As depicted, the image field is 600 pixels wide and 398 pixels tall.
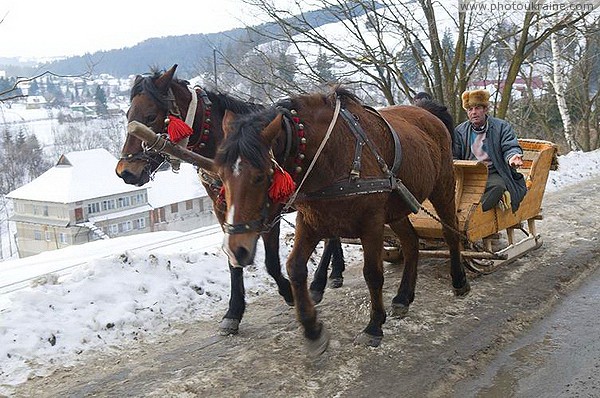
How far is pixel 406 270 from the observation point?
493cm

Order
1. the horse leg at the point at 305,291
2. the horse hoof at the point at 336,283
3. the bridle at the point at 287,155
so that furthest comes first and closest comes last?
the horse hoof at the point at 336,283
the horse leg at the point at 305,291
the bridle at the point at 287,155

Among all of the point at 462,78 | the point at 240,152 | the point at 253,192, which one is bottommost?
→ the point at 253,192

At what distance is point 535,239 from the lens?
6.55m

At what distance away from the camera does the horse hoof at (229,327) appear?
14.7 feet

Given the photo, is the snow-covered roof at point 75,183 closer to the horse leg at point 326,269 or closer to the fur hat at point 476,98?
the horse leg at point 326,269

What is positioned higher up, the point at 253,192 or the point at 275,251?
the point at 253,192

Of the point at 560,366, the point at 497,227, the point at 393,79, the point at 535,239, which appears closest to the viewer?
the point at 560,366

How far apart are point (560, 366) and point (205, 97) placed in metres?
3.18

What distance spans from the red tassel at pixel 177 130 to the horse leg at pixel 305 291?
3.39ft

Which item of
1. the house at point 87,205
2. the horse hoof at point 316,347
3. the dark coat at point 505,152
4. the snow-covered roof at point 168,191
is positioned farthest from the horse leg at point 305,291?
the snow-covered roof at point 168,191

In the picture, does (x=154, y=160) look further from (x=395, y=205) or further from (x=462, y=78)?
(x=462, y=78)

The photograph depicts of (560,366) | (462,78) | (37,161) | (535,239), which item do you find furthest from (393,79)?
(37,161)

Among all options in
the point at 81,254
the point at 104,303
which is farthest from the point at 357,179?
the point at 81,254

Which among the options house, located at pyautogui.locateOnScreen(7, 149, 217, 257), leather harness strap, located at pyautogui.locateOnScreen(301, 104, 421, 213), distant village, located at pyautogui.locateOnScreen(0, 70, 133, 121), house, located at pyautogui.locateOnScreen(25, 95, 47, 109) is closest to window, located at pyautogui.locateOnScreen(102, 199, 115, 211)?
house, located at pyautogui.locateOnScreen(7, 149, 217, 257)
